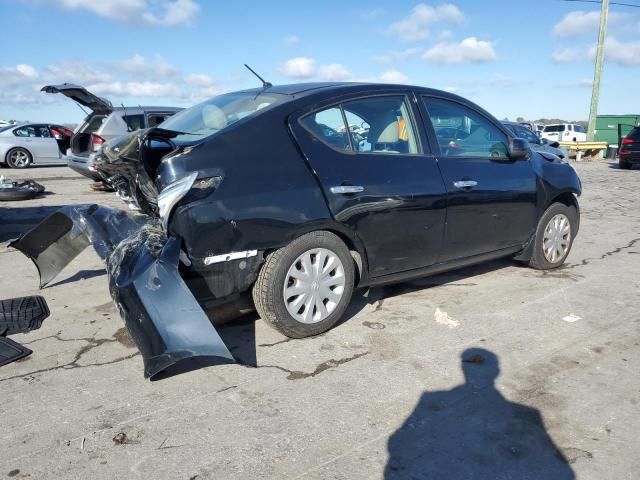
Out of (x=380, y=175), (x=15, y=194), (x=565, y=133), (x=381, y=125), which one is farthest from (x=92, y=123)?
(x=565, y=133)

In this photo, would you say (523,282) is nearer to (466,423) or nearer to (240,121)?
(466,423)

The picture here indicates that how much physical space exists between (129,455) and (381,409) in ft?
4.33

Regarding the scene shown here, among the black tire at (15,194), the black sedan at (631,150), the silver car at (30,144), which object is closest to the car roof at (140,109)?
the black tire at (15,194)

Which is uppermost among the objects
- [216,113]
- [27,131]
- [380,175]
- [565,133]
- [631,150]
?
[27,131]

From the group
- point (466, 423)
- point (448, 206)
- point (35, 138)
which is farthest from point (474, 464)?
point (35, 138)

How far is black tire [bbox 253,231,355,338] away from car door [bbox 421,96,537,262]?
1.16 metres

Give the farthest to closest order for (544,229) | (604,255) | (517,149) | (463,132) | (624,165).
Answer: (624,165)
(604,255)
(544,229)
(517,149)
(463,132)

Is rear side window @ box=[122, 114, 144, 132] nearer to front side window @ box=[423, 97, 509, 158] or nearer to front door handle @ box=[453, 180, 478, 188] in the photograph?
front side window @ box=[423, 97, 509, 158]

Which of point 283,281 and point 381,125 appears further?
point 381,125

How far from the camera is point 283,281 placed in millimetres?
3732

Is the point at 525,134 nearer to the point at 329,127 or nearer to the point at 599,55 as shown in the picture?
the point at 329,127

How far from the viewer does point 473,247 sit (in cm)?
→ 486

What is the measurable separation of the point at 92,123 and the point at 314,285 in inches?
354

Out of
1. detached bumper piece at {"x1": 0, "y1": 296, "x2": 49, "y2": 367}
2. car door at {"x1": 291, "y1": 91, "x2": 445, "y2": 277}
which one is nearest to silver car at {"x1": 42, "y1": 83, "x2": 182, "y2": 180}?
detached bumper piece at {"x1": 0, "y1": 296, "x2": 49, "y2": 367}
